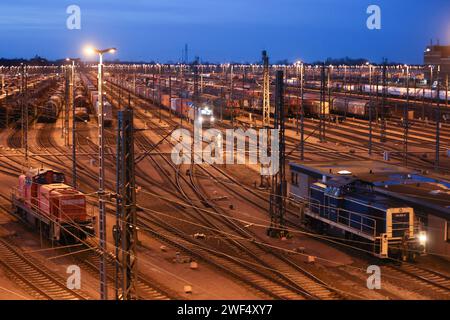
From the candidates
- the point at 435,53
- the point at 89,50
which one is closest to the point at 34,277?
the point at 89,50

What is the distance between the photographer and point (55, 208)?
19.0m

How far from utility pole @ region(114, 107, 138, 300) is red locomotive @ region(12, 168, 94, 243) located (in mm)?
6775

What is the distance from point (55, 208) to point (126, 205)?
9.05 metres

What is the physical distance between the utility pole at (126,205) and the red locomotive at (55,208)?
6.77 metres

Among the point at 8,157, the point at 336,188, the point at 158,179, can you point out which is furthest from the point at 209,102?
the point at 336,188

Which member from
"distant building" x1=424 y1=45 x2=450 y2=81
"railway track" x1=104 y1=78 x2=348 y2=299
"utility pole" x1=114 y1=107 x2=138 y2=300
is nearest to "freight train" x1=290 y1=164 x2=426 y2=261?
"railway track" x1=104 y1=78 x2=348 y2=299

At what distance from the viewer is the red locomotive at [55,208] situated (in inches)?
732

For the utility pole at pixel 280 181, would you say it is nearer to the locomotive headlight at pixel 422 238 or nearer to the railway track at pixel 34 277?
the locomotive headlight at pixel 422 238

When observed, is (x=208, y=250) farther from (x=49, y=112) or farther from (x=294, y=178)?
(x=49, y=112)

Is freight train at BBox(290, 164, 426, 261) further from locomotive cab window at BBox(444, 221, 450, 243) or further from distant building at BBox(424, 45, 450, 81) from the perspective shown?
distant building at BBox(424, 45, 450, 81)

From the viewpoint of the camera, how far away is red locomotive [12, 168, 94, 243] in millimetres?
18594

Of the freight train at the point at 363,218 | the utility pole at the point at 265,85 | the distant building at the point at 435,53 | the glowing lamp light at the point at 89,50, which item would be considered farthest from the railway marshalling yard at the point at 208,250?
the distant building at the point at 435,53
